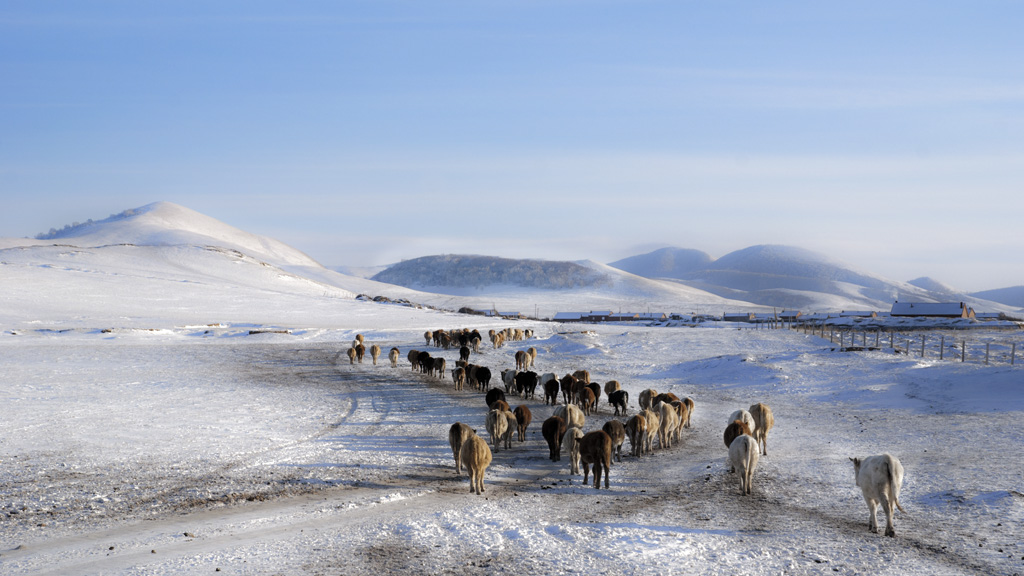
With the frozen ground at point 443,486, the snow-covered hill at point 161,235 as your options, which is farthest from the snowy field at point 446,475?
the snow-covered hill at point 161,235

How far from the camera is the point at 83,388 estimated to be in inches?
955

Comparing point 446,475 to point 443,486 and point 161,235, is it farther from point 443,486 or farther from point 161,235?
point 161,235

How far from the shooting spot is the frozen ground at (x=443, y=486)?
360 inches

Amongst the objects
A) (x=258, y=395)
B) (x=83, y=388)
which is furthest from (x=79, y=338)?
(x=258, y=395)

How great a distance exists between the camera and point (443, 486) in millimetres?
13086

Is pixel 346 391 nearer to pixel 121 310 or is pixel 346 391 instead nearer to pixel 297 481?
pixel 297 481

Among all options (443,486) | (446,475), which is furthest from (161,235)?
(443,486)

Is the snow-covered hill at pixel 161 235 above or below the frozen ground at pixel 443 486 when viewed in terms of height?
above

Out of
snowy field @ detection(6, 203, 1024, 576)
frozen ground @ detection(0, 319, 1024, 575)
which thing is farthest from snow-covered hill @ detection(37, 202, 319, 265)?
frozen ground @ detection(0, 319, 1024, 575)

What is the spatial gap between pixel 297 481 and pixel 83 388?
15.3 m

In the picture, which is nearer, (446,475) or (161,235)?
(446,475)

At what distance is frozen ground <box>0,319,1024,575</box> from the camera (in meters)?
9.15

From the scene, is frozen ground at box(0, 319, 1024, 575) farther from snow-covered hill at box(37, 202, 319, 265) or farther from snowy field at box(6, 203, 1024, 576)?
snow-covered hill at box(37, 202, 319, 265)

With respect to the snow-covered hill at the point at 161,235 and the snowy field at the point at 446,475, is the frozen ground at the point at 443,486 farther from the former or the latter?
the snow-covered hill at the point at 161,235
